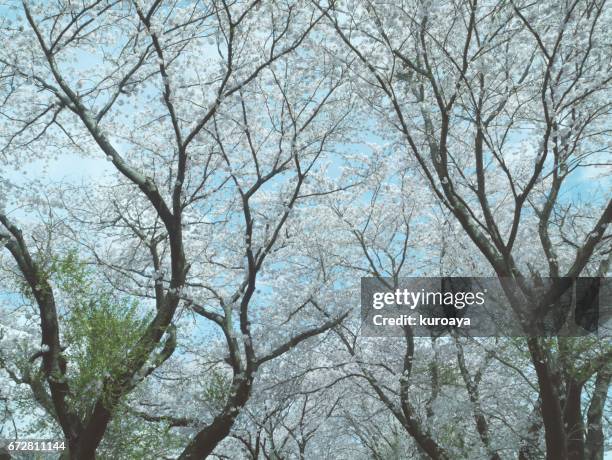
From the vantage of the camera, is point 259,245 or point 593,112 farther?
point 259,245

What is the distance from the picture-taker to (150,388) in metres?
11.6

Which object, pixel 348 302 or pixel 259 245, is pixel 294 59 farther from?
pixel 348 302

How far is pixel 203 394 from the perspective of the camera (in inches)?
395

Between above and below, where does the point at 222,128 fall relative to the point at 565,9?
above

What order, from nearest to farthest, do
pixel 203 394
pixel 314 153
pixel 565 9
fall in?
pixel 565 9, pixel 314 153, pixel 203 394

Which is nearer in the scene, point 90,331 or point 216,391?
point 90,331

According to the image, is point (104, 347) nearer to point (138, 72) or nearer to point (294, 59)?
point (138, 72)

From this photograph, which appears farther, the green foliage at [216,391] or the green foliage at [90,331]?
the green foliage at [216,391]

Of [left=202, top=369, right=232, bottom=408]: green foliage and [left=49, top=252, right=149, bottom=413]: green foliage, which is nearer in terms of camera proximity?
[left=49, top=252, right=149, bottom=413]: green foliage

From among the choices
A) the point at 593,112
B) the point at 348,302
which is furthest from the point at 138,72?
the point at 593,112

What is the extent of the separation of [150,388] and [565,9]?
952 centimetres

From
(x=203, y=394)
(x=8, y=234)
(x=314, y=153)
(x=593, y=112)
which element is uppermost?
(x=314, y=153)

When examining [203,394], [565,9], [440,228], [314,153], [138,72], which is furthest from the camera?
[440,228]

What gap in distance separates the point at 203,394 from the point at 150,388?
2.03 meters
